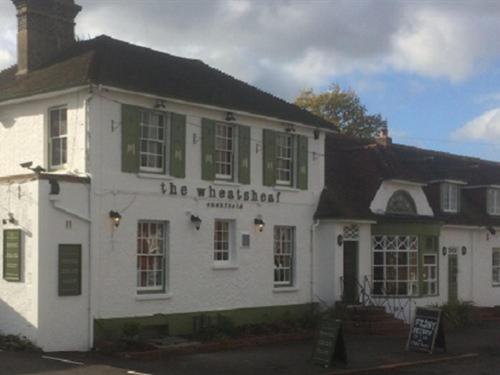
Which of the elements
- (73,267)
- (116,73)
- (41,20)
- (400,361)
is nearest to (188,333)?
(73,267)

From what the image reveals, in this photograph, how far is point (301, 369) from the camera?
16.6m

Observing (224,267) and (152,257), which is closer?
(152,257)

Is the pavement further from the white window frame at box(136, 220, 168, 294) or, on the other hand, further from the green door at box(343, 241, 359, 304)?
the green door at box(343, 241, 359, 304)

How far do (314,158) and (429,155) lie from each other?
11780 mm

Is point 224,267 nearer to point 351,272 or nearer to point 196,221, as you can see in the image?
point 196,221

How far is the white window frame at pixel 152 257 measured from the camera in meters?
19.8

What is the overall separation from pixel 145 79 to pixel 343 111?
3200 cm

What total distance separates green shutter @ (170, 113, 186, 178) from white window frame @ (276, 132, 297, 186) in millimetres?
3954

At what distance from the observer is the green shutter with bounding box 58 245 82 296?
Result: 1775 centimetres

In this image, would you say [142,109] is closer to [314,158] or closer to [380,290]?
[314,158]

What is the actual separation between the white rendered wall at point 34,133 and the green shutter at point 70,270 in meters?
1.91

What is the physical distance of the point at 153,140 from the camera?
20156 mm

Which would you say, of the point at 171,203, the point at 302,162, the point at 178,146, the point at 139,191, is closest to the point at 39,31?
the point at 178,146

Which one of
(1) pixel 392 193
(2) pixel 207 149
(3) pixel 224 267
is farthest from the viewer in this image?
(1) pixel 392 193
